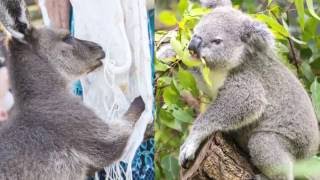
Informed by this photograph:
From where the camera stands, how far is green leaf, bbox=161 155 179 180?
2.34m

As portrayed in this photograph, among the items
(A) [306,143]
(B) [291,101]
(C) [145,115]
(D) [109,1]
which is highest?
(D) [109,1]

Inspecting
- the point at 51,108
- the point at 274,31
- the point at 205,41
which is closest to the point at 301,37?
the point at 274,31

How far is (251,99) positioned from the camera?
224 cm

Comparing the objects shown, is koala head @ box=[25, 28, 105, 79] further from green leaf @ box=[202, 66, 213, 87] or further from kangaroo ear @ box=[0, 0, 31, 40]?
green leaf @ box=[202, 66, 213, 87]

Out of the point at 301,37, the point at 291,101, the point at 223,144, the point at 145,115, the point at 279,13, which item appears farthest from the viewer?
the point at 301,37

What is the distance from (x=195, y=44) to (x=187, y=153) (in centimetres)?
36

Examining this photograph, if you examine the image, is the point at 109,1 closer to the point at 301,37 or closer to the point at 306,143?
the point at 306,143

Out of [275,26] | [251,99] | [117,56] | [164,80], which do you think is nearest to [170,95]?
[164,80]

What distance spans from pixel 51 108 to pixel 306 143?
1.04m

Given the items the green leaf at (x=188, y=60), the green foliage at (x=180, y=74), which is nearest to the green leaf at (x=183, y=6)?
the green foliage at (x=180, y=74)

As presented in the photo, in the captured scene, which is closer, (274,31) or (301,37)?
(274,31)

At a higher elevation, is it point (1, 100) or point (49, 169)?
point (1, 100)

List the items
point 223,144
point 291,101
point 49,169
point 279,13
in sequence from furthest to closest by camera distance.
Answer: point 279,13
point 291,101
point 223,144
point 49,169

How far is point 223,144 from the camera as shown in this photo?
2162mm
